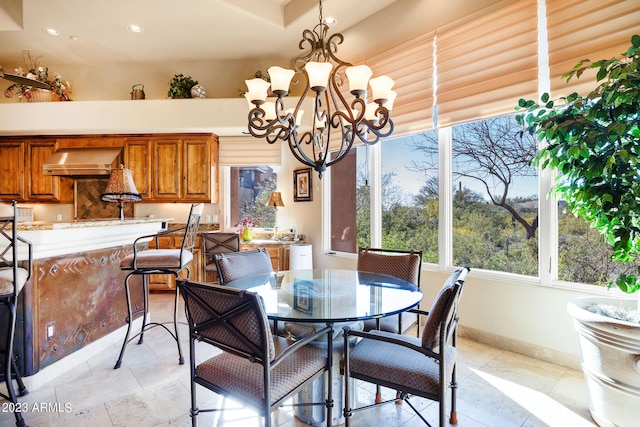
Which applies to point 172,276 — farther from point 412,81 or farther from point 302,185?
point 412,81

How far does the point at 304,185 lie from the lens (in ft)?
15.0

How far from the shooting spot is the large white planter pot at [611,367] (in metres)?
1.63

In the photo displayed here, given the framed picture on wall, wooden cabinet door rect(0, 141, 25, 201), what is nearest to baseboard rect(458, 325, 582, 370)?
the framed picture on wall

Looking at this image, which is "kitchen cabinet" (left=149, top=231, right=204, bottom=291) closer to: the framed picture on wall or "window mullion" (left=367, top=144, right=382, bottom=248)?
the framed picture on wall

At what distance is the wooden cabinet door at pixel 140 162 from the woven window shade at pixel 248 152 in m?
1.05

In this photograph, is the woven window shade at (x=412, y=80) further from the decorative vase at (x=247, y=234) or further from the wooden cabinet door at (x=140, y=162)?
the wooden cabinet door at (x=140, y=162)

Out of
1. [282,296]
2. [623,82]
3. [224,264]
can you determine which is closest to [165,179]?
[224,264]

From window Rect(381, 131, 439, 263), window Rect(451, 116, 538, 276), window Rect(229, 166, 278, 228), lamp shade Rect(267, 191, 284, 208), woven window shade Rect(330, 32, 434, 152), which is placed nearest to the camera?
window Rect(451, 116, 538, 276)

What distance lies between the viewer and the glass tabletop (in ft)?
5.10

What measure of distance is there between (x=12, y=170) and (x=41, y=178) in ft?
1.49

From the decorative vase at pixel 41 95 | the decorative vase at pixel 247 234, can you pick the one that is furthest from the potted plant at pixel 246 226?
the decorative vase at pixel 41 95

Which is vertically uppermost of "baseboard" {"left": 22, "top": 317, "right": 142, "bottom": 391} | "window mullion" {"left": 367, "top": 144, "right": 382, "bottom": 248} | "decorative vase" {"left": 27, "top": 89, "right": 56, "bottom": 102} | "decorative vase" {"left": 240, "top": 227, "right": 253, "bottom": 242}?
"decorative vase" {"left": 27, "top": 89, "right": 56, "bottom": 102}

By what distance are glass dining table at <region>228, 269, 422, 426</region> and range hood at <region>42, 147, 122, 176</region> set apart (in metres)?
3.64

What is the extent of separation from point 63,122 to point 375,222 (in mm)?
4365
